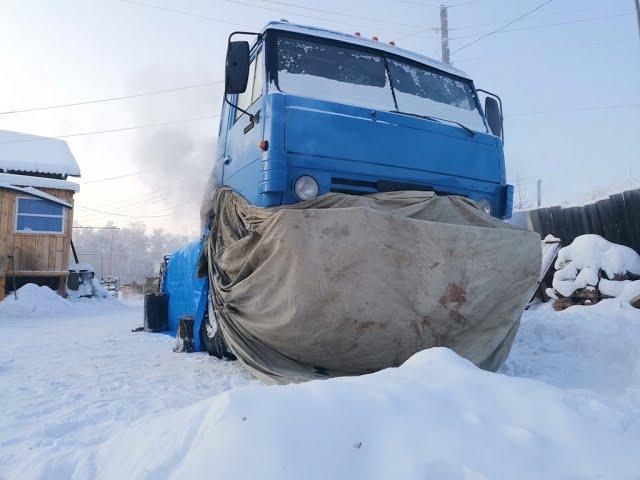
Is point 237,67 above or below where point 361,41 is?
below

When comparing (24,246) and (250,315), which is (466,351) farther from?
(24,246)

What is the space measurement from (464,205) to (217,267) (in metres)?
2.36

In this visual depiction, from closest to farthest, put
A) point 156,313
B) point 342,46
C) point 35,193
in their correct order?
point 342,46, point 156,313, point 35,193

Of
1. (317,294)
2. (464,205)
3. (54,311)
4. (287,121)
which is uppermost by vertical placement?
(287,121)

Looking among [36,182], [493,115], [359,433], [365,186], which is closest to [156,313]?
[365,186]

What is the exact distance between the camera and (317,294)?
3000mm

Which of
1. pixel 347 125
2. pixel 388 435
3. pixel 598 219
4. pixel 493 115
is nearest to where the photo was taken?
pixel 388 435

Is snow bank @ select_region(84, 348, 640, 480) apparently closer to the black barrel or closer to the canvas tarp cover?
the canvas tarp cover

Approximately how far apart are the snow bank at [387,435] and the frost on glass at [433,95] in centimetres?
293

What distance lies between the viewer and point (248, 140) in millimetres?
3916

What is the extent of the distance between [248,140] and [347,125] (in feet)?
3.14

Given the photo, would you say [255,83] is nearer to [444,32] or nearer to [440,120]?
[440,120]

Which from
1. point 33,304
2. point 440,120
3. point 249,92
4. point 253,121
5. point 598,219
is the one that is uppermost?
point 249,92

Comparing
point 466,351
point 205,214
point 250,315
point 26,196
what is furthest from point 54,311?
point 466,351
